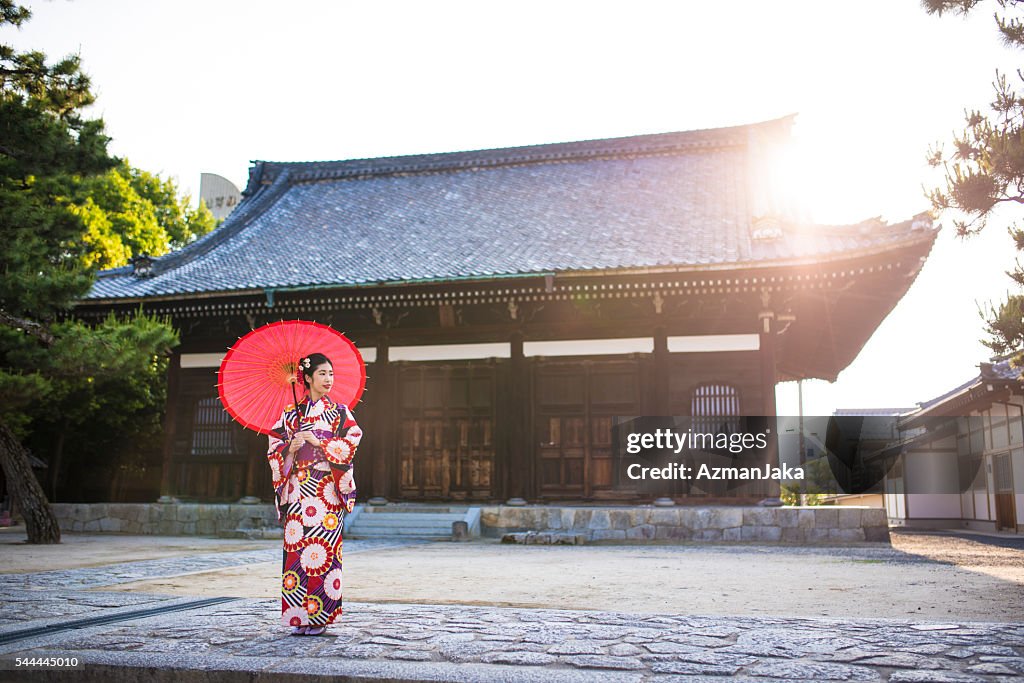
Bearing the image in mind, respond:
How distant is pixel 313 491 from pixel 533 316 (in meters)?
10.4

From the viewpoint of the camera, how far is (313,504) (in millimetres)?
4543

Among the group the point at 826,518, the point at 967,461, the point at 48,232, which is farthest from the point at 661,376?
the point at 967,461

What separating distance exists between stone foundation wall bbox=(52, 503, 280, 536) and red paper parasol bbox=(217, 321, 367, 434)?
9823mm

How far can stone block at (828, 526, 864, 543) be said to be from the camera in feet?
40.6

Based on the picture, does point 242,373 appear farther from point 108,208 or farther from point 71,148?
point 108,208

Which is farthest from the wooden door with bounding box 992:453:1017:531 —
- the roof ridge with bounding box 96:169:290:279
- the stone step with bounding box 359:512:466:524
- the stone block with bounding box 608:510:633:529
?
the roof ridge with bounding box 96:169:290:279

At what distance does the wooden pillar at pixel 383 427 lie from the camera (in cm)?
1502

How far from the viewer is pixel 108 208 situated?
1031 inches

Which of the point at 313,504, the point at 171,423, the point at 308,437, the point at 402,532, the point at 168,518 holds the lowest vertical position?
the point at 402,532

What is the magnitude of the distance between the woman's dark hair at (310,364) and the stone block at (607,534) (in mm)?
9147

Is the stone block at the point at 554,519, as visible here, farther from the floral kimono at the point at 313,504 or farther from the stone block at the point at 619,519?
the floral kimono at the point at 313,504

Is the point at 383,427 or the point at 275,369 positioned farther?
the point at 383,427

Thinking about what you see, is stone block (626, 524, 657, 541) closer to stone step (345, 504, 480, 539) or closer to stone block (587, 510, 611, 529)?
stone block (587, 510, 611, 529)

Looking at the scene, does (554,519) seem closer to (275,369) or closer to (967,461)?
(275,369)
